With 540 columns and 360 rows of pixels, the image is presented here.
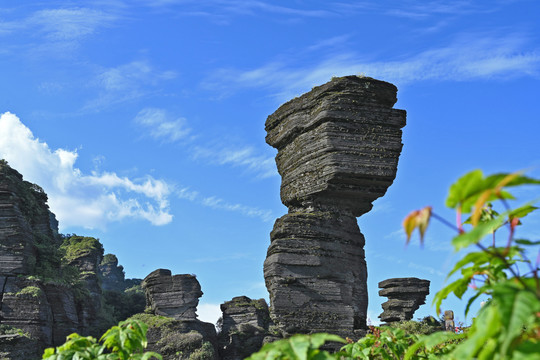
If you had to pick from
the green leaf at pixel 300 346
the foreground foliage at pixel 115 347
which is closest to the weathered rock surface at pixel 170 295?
the foreground foliage at pixel 115 347

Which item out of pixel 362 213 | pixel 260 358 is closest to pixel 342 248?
pixel 362 213

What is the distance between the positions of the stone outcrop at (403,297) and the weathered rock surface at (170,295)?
35.4 feet

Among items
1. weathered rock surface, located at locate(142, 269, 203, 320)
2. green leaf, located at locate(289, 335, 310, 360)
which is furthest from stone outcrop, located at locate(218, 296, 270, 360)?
green leaf, located at locate(289, 335, 310, 360)

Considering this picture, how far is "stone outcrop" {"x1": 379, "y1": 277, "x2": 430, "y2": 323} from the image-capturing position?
27781mm

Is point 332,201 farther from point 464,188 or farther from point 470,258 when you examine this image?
point 464,188

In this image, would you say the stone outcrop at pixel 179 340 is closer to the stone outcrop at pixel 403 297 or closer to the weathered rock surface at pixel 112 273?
the stone outcrop at pixel 403 297

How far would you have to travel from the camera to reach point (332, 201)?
66.6 feet

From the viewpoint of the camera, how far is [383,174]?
65.1 feet

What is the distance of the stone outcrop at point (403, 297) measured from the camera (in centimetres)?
2778

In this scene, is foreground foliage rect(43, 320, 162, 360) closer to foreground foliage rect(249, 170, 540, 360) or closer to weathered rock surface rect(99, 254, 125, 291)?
foreground foliage rect(249, 170, 540, 360)

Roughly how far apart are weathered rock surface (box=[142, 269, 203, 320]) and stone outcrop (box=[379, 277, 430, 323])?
35.4 ft

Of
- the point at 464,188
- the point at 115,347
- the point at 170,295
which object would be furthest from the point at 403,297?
the point at 464,188

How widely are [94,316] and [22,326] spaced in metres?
14.5

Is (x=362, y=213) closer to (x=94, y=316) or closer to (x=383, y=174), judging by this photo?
(x=383, y=174)
